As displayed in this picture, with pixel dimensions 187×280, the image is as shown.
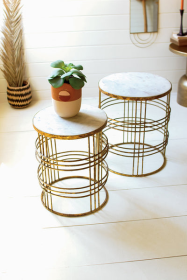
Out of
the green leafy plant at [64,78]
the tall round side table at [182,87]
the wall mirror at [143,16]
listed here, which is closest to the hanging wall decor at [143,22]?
the wall mirror at [143,16]

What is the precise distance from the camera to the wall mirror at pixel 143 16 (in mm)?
3131

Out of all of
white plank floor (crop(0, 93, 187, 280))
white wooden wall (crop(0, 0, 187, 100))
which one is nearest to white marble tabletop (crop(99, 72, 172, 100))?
white plank floor (crop(0, 93, 187, 280))

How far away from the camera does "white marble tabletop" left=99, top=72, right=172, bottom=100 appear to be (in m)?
2.03

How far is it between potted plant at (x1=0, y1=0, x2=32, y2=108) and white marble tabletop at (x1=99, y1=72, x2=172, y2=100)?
47.6 inches

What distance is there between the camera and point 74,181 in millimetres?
2184

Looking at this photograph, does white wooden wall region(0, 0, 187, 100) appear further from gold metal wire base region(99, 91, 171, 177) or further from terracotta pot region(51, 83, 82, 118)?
terracotta pot region(51, 83, 82, 118)

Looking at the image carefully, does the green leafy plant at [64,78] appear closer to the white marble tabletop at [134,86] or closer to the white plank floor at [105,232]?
the white marble tabletop at [134,86]

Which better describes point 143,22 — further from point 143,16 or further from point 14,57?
point 14,57

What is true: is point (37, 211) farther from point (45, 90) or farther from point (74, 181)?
point (45, 90)

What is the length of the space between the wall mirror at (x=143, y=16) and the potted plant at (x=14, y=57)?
1046 mm

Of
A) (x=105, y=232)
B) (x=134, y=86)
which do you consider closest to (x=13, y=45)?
(x=134, y=86)

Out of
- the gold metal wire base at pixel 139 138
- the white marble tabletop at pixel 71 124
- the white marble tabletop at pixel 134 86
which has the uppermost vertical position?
the white marble tabletop at pixel 134 86

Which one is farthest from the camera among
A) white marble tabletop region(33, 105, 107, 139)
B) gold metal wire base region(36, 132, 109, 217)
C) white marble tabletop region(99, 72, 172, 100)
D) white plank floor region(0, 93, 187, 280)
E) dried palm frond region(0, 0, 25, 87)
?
dried palm frond region(0, 0, 25, 87)

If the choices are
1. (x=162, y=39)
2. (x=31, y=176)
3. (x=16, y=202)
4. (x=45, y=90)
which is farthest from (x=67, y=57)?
(x=16, y=202)
